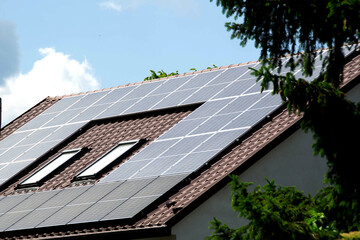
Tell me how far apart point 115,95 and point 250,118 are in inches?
318

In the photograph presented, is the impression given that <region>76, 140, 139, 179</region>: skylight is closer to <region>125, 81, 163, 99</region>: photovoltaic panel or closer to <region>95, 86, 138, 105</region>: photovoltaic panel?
<region>125, 81, 163, 99</region>: photovoltaic panel

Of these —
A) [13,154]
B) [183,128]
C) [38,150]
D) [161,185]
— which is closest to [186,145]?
[183,128]

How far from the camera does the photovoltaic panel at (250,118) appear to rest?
19438 millimetres

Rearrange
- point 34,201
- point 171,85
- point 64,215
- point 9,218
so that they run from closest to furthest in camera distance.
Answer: point 64,215 → point 9,218 → point 34,201 → point 171,85

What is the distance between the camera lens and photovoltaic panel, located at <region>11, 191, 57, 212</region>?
20.3 metres

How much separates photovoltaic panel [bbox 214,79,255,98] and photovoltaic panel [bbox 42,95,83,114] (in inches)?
302

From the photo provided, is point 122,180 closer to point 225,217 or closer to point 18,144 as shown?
point 225,217

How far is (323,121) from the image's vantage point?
10797 mm

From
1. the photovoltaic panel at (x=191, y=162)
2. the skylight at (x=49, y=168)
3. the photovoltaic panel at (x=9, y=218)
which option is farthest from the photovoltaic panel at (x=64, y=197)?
the photovoltaic panel at (x=191, y=162)

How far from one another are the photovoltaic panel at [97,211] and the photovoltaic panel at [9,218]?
2201mm

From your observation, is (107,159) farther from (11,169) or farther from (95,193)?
(11,169)

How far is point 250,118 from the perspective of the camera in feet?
64.4

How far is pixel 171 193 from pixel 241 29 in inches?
277

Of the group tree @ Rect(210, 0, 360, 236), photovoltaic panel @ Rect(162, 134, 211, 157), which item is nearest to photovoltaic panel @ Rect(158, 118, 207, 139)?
photovoltaic panel @ Rect(162, 134, 211, 157)
